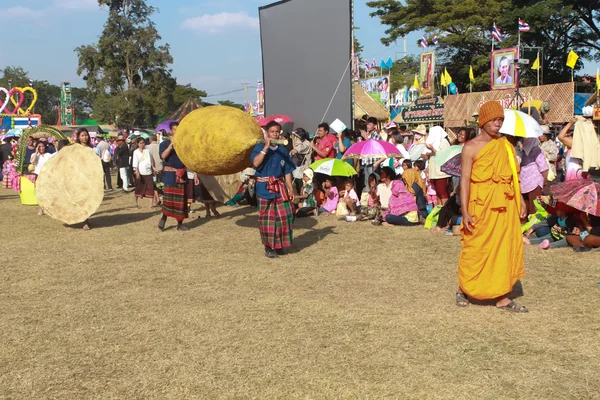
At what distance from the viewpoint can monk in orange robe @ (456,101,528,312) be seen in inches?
187

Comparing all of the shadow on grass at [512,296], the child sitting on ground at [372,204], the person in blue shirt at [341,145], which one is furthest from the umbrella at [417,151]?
the shadow on grass at [512,296]

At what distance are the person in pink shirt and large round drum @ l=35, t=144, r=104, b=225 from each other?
388 cm

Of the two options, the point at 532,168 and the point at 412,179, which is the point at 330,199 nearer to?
the point at 412,179

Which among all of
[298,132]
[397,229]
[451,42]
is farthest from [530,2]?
[397,229]

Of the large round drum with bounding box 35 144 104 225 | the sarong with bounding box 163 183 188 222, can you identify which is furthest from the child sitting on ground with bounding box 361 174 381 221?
the large round drum with bounding box 35 144 104 225

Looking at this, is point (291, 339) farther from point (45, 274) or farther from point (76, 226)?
point (76, 226)

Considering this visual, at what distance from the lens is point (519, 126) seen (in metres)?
6.21

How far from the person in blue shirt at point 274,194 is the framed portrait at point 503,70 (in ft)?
64.6

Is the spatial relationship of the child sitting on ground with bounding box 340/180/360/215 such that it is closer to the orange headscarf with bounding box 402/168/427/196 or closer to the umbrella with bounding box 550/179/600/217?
the orange headscarf with bounding box 402/168/427/196

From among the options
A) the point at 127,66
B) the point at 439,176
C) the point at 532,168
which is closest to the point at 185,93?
the point at 127,66

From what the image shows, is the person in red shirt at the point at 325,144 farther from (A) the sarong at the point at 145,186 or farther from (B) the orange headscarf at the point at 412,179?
(A) the sarong at the point at 145,186

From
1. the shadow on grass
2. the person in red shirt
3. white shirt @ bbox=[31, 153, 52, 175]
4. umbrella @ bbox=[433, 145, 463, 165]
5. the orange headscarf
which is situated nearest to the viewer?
the shadow on grass

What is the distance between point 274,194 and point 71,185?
4105 mm

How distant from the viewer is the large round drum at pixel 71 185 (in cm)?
930
